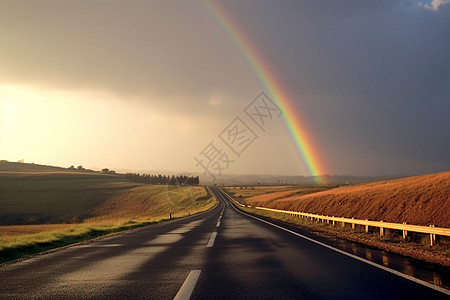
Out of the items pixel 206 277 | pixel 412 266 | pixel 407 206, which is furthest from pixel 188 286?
pixel 407 206

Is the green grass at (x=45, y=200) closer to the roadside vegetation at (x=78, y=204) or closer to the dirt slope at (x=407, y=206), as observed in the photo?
the roadside vegetation at (x=78, y=204)

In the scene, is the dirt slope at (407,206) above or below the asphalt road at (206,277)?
above

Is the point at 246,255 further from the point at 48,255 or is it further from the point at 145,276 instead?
the point at 48,255

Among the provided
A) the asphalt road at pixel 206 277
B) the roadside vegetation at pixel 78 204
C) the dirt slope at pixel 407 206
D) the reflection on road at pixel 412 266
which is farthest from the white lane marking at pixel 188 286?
the roadside vegetation at pixel 78 204

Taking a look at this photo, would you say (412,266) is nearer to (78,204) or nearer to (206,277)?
(206,277)

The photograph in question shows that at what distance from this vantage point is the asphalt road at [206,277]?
563 centimetres

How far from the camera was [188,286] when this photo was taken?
6.06 meters

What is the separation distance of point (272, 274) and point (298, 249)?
13.7ft

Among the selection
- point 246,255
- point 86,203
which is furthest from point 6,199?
point 246,255

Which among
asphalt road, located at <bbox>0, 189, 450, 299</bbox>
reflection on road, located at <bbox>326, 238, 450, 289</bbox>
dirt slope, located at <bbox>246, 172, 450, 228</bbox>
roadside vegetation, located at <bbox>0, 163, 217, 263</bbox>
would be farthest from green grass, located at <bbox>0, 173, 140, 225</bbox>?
reflection on road, located at <bbox>326, 238, 450, 289</bbox>

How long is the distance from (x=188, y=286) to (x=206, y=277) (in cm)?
84

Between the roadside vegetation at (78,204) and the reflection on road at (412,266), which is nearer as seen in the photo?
the reflection on road at (412,266)

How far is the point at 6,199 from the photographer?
87688 mm

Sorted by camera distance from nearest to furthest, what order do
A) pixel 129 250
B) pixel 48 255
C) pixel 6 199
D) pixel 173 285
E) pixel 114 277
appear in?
pixel 173 285, pixel 114 277, pixel 48 255, pixel 129 250, pixel 6 199
